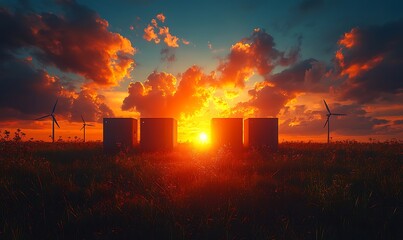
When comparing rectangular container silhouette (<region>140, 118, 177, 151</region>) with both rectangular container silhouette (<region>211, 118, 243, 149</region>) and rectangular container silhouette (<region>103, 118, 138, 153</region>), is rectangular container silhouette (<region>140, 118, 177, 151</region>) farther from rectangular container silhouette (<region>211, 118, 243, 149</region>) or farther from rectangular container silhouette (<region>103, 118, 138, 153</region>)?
rectangular container silhouette (<region>211, 118, 243, 149</region>)

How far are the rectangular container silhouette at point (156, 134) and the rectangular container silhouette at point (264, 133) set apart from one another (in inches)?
249

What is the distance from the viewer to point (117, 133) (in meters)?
21.9

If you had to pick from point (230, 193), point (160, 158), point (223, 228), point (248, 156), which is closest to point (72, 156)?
point (160, 158)

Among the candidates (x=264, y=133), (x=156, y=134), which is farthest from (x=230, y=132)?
(x=156, y=134)

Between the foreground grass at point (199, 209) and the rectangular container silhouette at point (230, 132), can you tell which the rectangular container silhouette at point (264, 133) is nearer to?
the rectangular container silhouette at point (230, 132)

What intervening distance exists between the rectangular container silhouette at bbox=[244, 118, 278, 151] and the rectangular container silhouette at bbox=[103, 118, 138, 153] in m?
9.45

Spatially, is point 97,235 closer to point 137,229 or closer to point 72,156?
point 137,229

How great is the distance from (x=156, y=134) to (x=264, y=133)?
8.35 m

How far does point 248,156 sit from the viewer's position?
17.5 meters

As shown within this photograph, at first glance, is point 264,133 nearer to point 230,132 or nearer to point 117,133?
point 230,132

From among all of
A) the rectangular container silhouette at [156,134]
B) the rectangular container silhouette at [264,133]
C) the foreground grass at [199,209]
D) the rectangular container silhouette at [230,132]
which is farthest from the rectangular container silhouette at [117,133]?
the foreground grass at [199,209]

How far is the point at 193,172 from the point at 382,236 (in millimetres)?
5463

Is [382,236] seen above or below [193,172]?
below

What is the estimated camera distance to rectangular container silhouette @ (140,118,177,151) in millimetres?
22156
